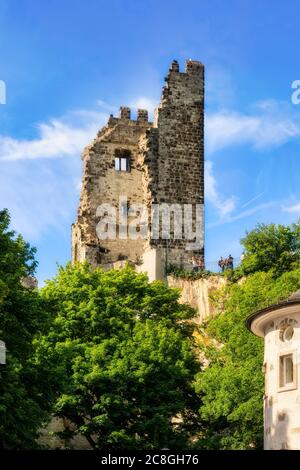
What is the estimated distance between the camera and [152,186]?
7269cm

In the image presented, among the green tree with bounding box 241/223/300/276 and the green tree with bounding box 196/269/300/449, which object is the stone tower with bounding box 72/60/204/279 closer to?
the green tree with bounding box 241/223/300/276

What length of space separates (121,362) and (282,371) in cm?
1550

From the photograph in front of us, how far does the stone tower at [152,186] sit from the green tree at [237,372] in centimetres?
1531

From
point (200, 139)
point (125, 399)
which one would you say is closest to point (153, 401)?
point (125, 399)

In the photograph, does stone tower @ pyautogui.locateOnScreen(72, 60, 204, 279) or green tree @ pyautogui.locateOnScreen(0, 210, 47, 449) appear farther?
stone tower @ pyautogui.locateOnScreen(72, 60, 204, 279)

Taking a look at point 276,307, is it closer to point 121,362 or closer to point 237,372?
point 237,372

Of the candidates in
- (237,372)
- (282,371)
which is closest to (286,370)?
(282,371)

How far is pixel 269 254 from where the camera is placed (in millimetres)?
A: 61000

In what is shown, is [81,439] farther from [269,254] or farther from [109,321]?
[269,254]

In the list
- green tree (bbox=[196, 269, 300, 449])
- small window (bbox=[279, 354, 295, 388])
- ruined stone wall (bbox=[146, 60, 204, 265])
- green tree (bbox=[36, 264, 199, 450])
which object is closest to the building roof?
small window (bbox=[279, 354, 295, 388])

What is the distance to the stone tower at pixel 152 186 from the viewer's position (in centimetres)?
7206

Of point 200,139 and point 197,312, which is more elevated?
point 200,139

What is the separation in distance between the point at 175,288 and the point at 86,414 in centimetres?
1150

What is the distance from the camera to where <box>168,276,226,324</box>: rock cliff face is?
6350cm
